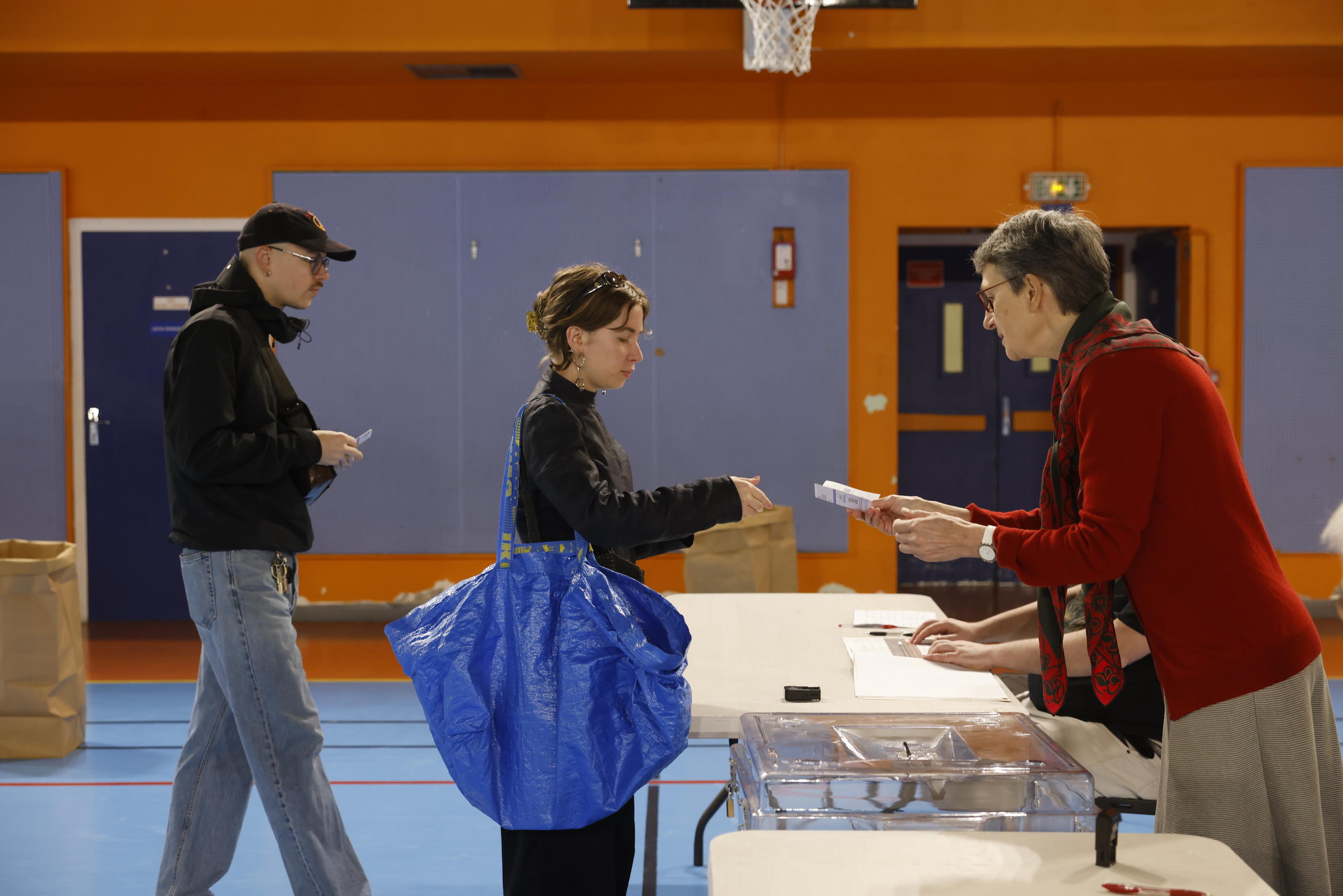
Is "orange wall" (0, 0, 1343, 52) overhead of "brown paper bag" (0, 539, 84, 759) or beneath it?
overhead

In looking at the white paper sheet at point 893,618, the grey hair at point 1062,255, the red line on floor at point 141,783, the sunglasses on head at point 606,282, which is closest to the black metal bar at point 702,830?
the red line on floor at point 141,783

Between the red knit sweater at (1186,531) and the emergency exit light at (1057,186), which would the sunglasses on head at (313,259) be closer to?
the red knit sweater at (1186,531)

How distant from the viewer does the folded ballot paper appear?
2.20 metres

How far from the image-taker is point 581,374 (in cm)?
212

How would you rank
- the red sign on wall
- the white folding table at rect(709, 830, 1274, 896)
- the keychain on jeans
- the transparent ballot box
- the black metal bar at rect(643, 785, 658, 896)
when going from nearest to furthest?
the white folding table at rect(709, 830, 1274, 896), the transparent ballot box, the keychain on jeans, the black metal bar at rect(643, 785, 658, 896), the red sign on wall

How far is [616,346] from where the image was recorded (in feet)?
7.05

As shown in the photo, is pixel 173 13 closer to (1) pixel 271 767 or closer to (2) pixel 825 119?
(2) pixel 825 119

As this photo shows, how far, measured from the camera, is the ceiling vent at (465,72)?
601 cm

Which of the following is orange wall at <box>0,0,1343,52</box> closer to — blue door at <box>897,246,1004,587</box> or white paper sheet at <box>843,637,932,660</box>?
blue door at <box>897,246,1004,587</box>

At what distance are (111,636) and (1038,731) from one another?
225 inches

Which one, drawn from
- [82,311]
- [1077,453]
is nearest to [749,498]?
[1077,453]

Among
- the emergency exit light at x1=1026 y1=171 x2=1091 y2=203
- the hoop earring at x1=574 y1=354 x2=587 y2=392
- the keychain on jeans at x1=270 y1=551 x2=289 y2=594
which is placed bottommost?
the keychain on jeans at x1=270 y1=551 x2=289 y2=594

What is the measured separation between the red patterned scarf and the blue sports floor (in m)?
1.58

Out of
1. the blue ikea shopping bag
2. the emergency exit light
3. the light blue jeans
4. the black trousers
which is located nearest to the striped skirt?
the blue ikea shopping bag
